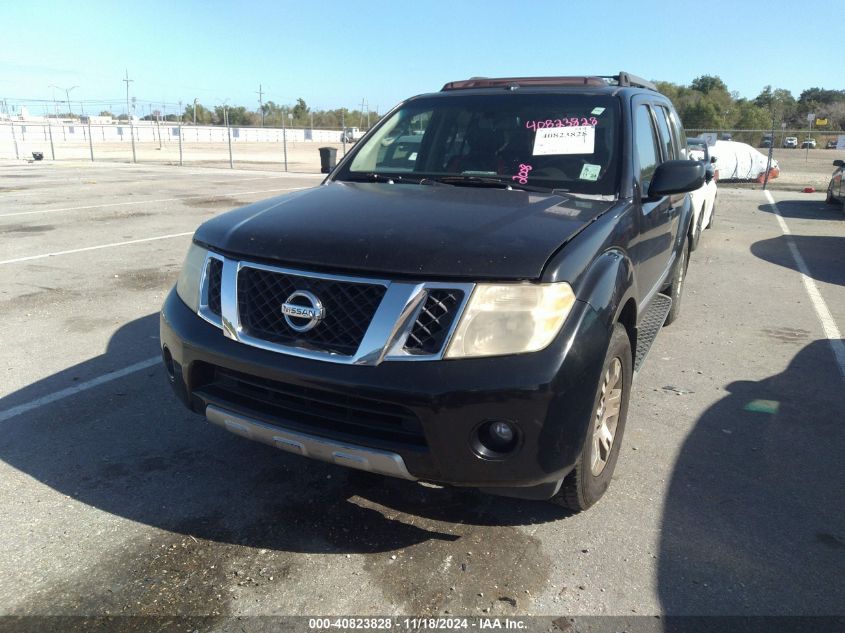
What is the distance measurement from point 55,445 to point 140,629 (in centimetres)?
163

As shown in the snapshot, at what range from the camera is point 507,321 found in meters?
2.28

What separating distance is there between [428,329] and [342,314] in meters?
0.33

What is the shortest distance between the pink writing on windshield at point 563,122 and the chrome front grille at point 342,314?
5.66 ft

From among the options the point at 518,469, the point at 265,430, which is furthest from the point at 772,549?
the point at 265,430

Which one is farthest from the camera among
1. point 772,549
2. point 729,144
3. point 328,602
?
point 729,144

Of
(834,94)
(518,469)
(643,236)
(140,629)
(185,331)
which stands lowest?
(140,629)

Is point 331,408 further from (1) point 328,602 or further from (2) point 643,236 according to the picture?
(2) point 643,236

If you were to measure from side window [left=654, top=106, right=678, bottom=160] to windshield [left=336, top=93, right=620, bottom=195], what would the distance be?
1061mm

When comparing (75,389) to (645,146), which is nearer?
(645,146)

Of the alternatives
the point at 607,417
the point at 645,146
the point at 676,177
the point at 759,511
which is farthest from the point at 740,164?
the point at 607,417

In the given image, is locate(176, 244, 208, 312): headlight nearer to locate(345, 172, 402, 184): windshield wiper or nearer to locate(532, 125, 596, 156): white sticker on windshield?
locate(345, 172, 402, 184): windshield wiper

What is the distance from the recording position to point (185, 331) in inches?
109

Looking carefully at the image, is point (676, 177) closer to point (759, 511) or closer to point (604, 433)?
point (604, 433)

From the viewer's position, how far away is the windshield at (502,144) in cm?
347
